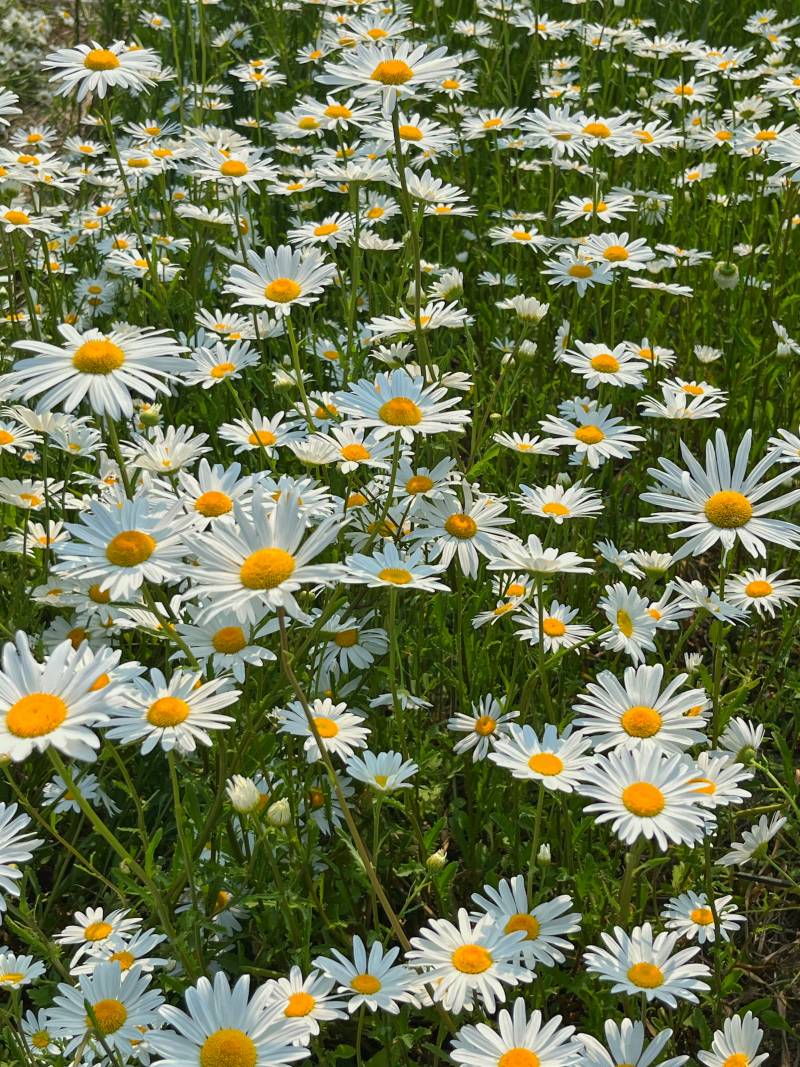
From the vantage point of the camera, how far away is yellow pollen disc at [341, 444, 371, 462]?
2783 mm

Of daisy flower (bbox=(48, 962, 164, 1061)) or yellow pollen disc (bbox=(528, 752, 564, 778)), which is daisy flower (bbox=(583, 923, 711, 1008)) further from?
daisy flower (bbox=(48, 962, 164, 1061))

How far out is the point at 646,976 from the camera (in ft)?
6.48

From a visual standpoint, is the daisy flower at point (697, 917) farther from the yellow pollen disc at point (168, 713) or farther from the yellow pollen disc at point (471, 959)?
the yellow pollen disc at point (168, 713)

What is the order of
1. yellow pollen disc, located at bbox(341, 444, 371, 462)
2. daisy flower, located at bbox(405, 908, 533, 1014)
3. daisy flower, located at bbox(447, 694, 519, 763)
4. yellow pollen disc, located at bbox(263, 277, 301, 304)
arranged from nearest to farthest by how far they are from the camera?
daisy flower, located at bbox(405, 908, 533, 1014) → daisy flower, located at bbox(447, 694, 519, 763) → yellow pollen disc, located at bbox(341, 444, 371, 462) → yellow pollen disc, located at bbox(263, 277, 301, 304)

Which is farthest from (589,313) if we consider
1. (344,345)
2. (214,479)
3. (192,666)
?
(192,666)

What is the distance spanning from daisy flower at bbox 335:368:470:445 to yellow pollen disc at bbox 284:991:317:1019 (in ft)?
3.52

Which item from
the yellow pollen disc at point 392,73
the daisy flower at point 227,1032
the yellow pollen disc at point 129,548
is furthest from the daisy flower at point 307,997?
the yellow pollen disc at point 392,73

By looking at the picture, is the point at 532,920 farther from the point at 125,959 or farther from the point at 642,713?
the point at 125,959

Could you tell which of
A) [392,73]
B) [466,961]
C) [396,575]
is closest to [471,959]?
[466,961]

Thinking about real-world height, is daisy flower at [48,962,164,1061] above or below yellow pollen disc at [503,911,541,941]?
below

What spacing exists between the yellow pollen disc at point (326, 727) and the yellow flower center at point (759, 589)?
1.12 meters

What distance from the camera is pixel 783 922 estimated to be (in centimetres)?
280

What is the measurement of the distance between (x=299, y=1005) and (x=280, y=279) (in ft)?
5.70

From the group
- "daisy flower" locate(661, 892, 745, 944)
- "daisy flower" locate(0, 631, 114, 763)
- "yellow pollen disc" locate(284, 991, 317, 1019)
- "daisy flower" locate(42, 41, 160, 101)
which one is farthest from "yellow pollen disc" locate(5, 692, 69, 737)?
"daisy flower" locate(42, 41, 160, 101)
